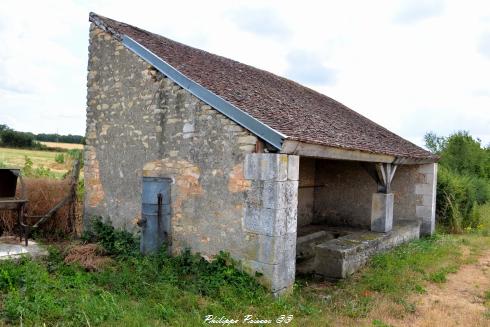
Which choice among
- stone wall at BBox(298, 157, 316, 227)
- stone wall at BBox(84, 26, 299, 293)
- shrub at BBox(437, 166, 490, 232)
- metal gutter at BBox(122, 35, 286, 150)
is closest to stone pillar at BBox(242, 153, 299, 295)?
stone wall at BBox(84, 26, 299, 293)

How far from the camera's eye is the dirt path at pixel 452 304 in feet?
17.7

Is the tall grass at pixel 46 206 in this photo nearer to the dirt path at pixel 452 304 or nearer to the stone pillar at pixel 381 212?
the dirt path at pixel 452 304

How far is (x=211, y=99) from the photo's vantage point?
6160 mm

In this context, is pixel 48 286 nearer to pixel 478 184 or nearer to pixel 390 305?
pixel 390 305

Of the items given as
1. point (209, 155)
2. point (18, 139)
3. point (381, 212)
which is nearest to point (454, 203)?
point (381, 212)

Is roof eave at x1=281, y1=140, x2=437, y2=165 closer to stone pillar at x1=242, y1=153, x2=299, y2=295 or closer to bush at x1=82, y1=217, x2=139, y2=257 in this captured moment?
stone pillar at x1=242, y1=153, x2=299, y2=295

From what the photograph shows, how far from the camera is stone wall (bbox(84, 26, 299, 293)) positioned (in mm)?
5773

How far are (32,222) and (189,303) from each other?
507cm

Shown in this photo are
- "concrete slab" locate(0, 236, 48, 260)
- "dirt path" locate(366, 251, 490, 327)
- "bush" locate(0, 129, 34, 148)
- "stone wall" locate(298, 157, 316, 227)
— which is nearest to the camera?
"dirt path" locate(366, 251, 490, 327)

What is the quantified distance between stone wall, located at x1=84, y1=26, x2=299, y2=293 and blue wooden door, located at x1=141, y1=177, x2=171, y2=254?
5.4 inches

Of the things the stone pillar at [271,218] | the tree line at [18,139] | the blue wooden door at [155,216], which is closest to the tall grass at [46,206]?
the blue wooden door at [155,216]

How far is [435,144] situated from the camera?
24484 mm

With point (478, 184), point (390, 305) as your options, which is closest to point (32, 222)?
point (390, 305)

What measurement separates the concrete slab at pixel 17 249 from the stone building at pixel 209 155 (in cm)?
117
